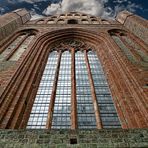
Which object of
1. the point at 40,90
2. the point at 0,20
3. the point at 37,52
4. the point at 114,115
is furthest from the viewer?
the point at 0,20

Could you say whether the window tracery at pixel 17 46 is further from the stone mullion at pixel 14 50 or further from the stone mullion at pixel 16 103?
the stone mullion at pixel 16 103

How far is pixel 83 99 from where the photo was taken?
12.5 metres

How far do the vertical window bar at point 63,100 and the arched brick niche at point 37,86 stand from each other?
1.13ft

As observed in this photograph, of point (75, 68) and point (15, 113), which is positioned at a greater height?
point (75, 68)

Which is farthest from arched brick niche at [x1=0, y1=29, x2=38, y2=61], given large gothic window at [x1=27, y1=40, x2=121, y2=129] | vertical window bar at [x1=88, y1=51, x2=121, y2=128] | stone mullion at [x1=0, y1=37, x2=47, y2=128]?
vertical window bar at [x1=88, y1=51, x2=121, y2=128]

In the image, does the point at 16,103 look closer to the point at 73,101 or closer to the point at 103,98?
the point at 73,101

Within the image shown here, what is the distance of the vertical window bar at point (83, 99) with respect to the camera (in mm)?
10880

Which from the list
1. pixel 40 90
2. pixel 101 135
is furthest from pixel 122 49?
pixel 101 135

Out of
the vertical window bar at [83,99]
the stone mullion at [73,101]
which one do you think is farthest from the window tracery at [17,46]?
the vertical window bar at [83,99]

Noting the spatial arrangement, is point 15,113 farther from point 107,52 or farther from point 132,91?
point 107,52

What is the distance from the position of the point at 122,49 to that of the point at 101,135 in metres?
10.7

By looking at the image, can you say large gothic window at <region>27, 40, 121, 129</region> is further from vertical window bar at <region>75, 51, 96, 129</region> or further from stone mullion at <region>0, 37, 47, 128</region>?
stone mullion at <region>0, 37, 47, 128</region>

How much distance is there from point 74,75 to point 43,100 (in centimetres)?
298

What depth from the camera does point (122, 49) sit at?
16984 millimetres
